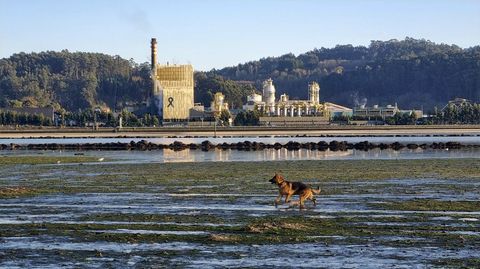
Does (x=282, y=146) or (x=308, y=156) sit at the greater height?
(x=282, y=146)

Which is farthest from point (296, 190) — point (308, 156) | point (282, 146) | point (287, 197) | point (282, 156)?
point (282, 146)

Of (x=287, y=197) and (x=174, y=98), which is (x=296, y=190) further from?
(x=174, y=98)

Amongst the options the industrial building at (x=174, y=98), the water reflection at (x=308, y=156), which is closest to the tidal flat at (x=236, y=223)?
the water reflection at (x=308, y=156)

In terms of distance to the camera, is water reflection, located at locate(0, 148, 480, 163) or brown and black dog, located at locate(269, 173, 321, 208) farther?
water reflection, located at locate(0, 148, 480, 163)

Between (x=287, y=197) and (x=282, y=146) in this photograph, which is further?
(x=282, y=146)

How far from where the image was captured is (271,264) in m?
17.0

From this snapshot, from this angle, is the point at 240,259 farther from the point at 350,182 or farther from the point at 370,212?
the point at 350,182

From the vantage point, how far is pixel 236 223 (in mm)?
22500

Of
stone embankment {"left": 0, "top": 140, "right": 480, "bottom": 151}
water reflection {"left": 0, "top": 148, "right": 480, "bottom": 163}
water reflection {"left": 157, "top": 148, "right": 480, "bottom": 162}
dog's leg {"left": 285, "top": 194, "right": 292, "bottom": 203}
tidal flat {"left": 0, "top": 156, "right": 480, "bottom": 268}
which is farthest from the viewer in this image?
stone embankment {"left": 0, "top": 140, "right": 480, "bottom": 151}

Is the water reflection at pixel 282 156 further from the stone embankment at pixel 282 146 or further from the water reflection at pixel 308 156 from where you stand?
the stone embankment at pixel 282 146

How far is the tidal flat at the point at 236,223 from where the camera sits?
17.7m

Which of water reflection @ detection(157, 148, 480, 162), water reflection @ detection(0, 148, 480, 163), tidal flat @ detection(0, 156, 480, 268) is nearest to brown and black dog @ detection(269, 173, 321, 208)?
tidal flat @ detection(0, 156, 480, 268)

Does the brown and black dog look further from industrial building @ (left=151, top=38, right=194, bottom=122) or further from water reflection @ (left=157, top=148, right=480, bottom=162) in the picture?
industrial building @ (left=151, top=38, right=194, bottom=122)

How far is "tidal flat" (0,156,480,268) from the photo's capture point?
17672 mm
